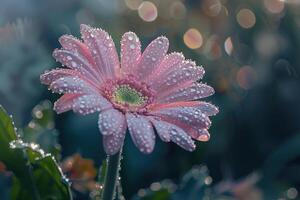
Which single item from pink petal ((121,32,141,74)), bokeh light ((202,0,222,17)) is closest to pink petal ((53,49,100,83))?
pink petal ((121,32,141,74))

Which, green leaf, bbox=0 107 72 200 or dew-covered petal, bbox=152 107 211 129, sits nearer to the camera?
dew-covered petal, bbox=152 107 211 129

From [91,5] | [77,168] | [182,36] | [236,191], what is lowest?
[236,191]

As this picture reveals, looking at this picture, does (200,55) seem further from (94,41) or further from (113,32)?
(94,41)

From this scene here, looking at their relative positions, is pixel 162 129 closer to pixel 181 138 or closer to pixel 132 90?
pixel 181 138

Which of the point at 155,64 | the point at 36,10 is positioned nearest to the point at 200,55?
the point at 36,10

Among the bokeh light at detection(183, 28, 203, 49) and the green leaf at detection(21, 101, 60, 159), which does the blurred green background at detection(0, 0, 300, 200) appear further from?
the green leaf at detection(21, 101, 60, 159)

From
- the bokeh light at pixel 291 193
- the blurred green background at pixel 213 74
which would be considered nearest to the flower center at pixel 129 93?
the blurred green background at pixel 213 74

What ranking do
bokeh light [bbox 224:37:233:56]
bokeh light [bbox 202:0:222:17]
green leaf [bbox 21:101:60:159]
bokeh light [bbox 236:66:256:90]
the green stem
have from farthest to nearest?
bokeh light [bbox 202:0:222:17]
bokeh light [bbox 224:37:233:56]
bokeh light [bbox 236:66:256:90]
green leaf [bbox 21:101:60:159]
the green stem
